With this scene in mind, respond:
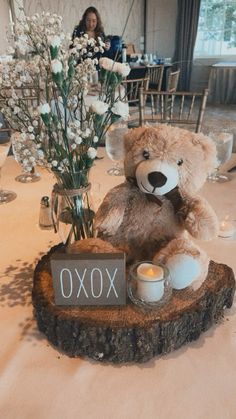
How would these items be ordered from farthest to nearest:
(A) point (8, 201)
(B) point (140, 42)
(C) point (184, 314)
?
(B) point (140, 42) < (A) point (8, 201) < (C) point (184, 314)

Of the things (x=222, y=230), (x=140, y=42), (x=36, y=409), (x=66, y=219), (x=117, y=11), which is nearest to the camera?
(x=36, y=409)

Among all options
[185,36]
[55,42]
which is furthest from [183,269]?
[185,36]

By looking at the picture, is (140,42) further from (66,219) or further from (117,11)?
(66,219)

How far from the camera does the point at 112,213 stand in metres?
0.67

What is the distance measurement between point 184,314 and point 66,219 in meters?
0.30

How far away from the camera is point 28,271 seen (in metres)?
0.80

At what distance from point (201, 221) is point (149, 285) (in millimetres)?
156

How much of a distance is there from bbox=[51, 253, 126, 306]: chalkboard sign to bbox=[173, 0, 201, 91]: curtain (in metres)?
6.17

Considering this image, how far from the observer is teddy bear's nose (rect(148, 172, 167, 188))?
0.61 meters

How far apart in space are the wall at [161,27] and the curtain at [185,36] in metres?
0.12

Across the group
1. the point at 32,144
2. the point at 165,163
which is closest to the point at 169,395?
the point at 165,163

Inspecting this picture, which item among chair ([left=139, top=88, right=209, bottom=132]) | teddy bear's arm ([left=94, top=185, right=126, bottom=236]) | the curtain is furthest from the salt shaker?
the curtain

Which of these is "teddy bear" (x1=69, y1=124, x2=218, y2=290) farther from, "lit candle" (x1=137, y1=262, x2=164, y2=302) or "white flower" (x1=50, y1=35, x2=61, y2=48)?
"white flower" (x1=50, y1=35, x2=61, y2=48)

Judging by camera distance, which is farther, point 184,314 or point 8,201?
point 8,201
